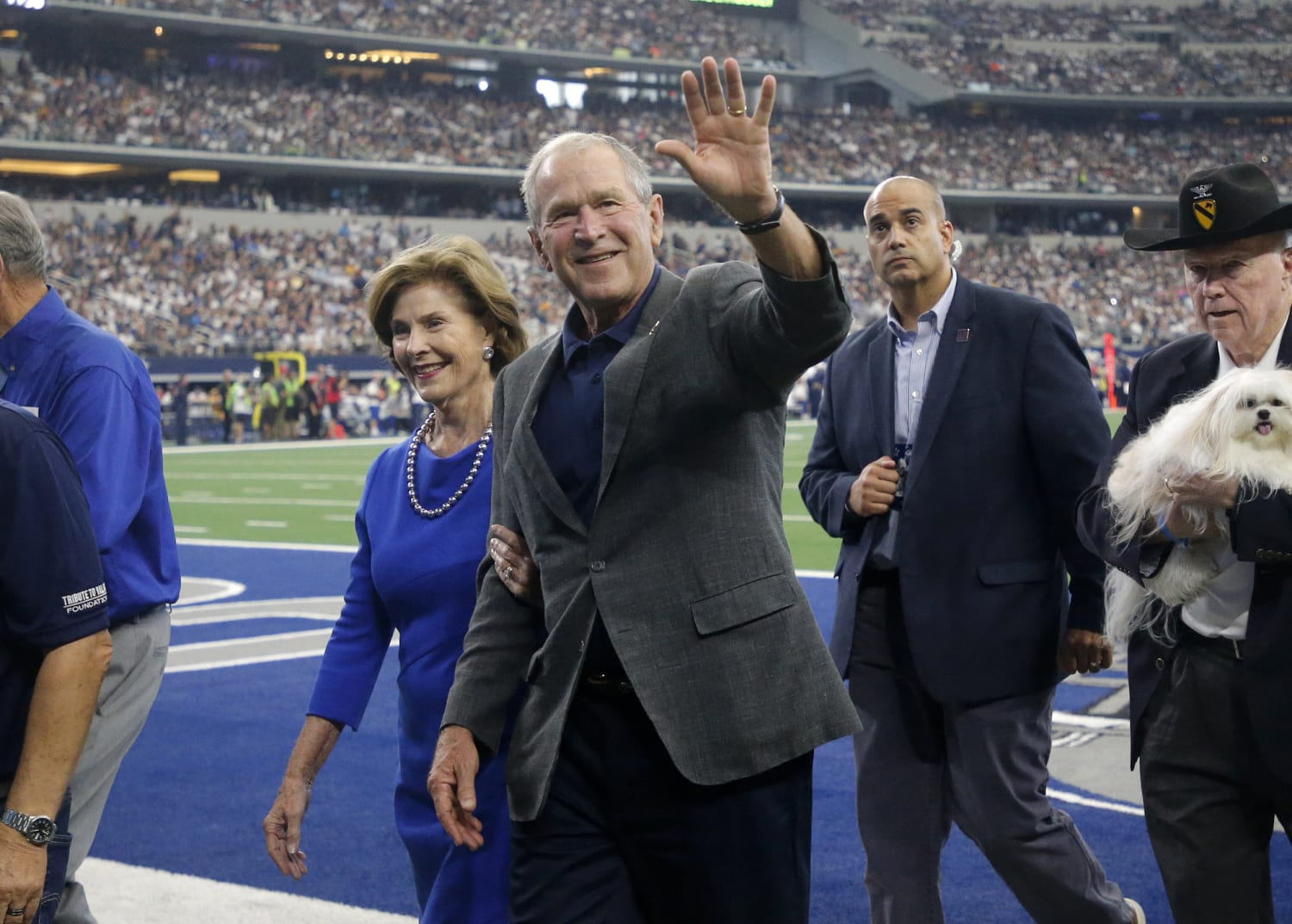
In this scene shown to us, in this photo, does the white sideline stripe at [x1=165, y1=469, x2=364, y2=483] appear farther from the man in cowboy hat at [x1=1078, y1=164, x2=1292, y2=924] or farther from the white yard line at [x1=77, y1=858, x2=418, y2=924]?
the man in cowboy hat at [x1=1078, y1=164, x2=1292, y2=924]

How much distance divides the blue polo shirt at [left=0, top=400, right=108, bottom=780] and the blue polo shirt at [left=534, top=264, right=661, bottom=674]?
0.83 m

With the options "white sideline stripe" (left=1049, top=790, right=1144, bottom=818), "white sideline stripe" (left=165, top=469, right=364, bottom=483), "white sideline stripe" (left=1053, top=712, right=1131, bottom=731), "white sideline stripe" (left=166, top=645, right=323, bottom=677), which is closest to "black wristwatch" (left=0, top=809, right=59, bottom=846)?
"white sideline stripe" (left=1049, top=790, right=1144, bottom=818)

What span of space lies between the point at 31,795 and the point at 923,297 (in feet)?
8.45

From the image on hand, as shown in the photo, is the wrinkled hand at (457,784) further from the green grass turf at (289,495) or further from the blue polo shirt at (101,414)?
the green grass turf at (289,495)

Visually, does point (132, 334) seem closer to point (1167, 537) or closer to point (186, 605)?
point (186, 605)

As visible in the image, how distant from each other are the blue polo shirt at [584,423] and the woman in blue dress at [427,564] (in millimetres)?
343

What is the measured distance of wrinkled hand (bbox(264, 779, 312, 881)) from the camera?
309cm

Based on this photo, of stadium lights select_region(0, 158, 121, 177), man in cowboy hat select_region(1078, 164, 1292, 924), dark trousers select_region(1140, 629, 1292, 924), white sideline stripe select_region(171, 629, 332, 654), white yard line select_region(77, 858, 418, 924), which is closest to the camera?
man in cowboy hat select_region(1078, 164, 1292, 924)

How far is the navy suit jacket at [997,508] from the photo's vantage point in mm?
3754

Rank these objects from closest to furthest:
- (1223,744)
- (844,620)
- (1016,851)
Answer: (1223,744) < (1016,851) < (844,620)

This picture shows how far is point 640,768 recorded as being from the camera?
2.60 meters

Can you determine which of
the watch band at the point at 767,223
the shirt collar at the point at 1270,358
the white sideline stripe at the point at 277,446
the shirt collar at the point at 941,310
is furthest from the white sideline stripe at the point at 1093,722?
the white sideline stripe at the point at 277,446

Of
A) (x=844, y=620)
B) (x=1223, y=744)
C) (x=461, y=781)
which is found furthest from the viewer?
(x=844, y=620)

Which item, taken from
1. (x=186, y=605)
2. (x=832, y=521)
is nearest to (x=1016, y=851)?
(x=832, y=521)
